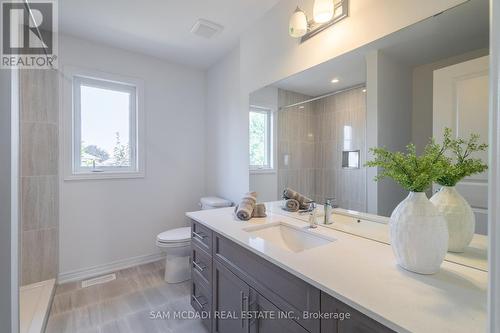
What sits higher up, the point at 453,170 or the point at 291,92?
the point at 291,92

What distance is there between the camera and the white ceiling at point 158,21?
1845 mm

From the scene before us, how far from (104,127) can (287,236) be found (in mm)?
2268

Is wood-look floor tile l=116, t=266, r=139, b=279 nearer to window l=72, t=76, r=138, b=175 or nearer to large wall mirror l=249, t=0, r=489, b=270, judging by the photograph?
window l=72, t=76, r=138, b=175

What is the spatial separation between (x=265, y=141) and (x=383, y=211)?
1.09m

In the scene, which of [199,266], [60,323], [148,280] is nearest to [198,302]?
[199,266]

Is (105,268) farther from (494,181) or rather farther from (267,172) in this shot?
(494,181)

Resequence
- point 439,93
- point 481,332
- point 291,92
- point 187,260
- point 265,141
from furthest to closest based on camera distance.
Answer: point 187,260, point 265,141, point 291,92, point 439,93, point 481,332

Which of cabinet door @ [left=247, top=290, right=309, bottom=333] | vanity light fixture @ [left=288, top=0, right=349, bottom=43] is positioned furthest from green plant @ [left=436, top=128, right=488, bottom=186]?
vanity light fixture @ [left=288, top=0, right=349, bottom=43]

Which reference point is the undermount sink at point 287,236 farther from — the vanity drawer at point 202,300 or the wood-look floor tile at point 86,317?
the wood-look floor tile at point 86,317

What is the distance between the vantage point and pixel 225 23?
6.89 feet

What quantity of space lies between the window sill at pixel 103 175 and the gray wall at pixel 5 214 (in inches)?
71.4

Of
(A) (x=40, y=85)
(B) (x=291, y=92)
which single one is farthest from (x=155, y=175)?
(B) (x=291, y=92)

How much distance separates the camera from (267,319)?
1.02 metres

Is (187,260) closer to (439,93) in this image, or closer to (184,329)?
(184,329)
